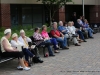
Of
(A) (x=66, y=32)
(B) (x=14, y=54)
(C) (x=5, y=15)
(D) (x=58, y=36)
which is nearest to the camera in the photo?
(B) (x=14, y=54)

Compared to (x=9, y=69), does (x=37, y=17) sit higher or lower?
higher

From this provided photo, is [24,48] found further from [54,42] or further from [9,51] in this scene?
[54,42]

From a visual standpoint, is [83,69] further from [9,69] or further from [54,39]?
[54,39]

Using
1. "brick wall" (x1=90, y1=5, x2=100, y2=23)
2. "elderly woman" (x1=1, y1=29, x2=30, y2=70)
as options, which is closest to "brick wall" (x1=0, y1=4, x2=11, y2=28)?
"brick wall" (x1=90, y1=5, x2=100, y2=23)

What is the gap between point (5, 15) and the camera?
2191 centimetres

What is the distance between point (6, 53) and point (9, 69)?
0.61m

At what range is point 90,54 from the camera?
1215 cm

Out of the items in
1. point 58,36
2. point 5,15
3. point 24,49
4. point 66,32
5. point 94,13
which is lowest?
point 24,49

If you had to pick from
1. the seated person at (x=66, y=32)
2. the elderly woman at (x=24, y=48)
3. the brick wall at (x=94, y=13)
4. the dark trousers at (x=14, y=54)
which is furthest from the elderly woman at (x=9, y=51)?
the brick wall at (x=94, y=13)

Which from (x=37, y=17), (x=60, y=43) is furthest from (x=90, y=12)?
(x=60, y=43)

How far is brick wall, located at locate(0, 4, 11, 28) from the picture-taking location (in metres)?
21.8

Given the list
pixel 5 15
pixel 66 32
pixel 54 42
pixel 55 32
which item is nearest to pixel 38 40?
pixel 54 42

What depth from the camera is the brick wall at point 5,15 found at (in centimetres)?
2177

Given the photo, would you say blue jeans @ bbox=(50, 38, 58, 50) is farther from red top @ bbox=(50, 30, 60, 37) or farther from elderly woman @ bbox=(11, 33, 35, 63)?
elderly woman @ bbox=(11, 33, 35, 63)
